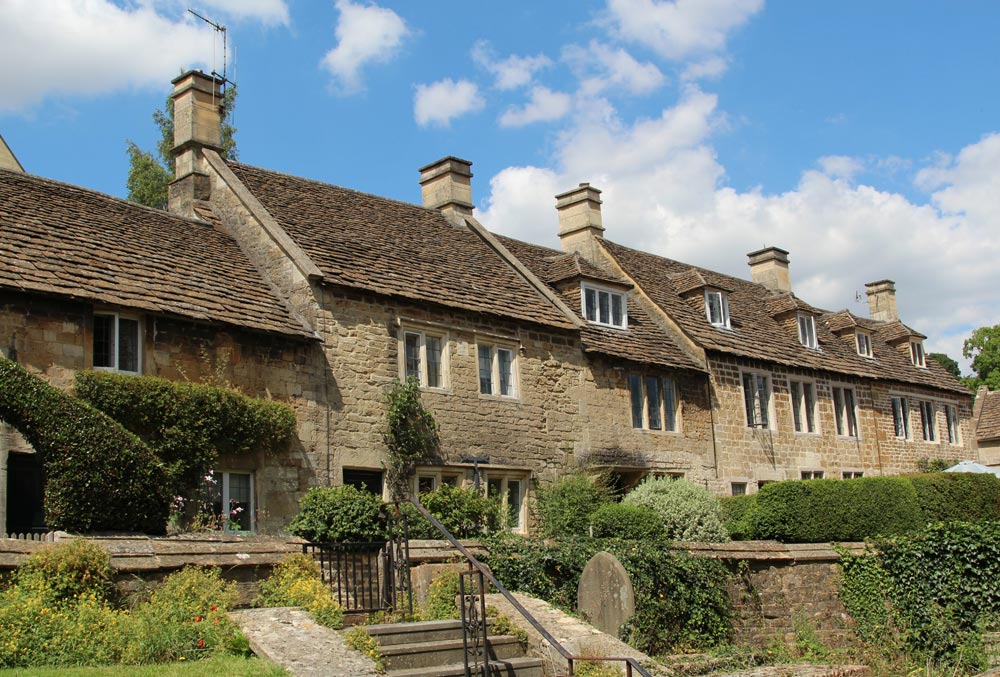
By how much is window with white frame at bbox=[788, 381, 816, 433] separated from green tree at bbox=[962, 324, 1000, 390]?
3516 cm

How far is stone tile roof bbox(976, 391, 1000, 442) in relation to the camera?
43.5 meters

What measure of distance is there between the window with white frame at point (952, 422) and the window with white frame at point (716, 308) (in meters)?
12.6

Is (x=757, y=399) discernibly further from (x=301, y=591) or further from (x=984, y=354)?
(x=984, y=354)

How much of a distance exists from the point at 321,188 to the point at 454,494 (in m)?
9.59

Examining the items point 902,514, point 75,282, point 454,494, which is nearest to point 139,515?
point 75,282

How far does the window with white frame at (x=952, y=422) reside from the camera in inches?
1510

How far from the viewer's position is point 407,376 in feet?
69.3

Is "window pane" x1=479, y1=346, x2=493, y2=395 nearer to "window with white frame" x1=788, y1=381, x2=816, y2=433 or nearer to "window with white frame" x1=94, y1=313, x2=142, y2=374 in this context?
"window with white frame" x1=94, y1=313, x2=142, y2=374

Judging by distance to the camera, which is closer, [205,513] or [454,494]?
[205,513]

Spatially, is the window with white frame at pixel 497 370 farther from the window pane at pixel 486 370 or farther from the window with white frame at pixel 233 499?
the window with white frame at pixel 233 499

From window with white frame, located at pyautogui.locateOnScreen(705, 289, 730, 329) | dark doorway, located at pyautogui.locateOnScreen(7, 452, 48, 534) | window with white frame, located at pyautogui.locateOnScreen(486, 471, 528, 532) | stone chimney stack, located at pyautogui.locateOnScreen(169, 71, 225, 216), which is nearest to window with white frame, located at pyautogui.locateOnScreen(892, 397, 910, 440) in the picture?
window with white frame, located at pyautogui.locateOnScreen(705, 289, 730, 329)

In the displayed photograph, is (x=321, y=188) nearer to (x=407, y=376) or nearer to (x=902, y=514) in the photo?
(x=407, y=376)

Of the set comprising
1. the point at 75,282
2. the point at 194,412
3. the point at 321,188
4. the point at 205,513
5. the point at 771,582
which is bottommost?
the point at 771,582

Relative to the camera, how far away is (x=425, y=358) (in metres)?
21.7
